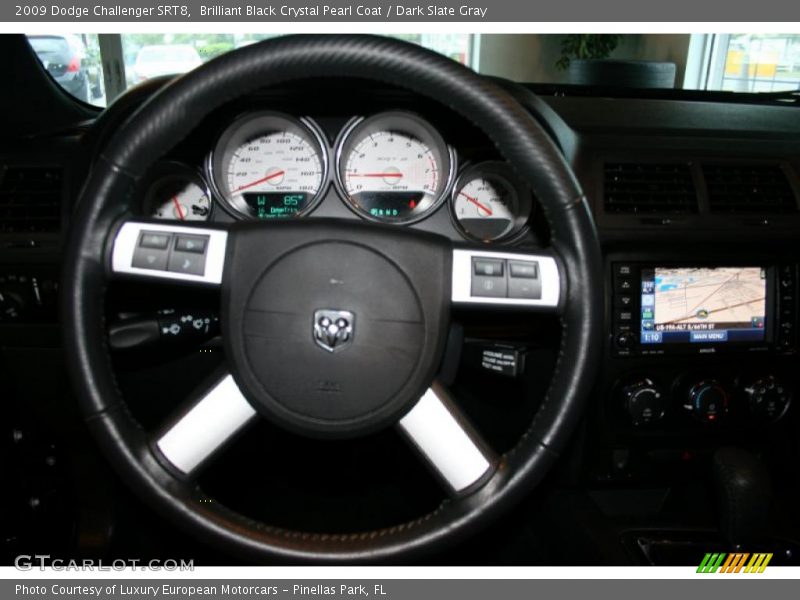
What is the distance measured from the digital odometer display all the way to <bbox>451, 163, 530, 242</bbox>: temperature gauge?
36 cm

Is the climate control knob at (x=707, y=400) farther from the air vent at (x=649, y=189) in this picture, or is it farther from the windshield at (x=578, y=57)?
the windshield at (x=578, y=57)

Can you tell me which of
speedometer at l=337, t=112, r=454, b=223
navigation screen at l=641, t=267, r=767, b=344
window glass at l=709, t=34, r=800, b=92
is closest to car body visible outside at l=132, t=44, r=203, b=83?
speedometer at l=337, t=112, r=454, b=223

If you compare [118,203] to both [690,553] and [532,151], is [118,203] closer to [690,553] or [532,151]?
[532,151]

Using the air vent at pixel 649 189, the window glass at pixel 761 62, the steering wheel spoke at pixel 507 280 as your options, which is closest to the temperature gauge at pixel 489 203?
the air vent at pixel 649 189

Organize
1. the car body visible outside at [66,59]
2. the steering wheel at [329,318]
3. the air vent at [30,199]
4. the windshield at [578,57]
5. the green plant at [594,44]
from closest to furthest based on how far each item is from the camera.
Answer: the steering wheel at [329,318], the air vent at [30,199], the windshield at [578,57], the car body visible outside at [66,59], the green plant at [594,44]

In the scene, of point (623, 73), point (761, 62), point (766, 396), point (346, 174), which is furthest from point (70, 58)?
point (761, 62)

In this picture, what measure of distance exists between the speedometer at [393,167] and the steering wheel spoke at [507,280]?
2.04ft

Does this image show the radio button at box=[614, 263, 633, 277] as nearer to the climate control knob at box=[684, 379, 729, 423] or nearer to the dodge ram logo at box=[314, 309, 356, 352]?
the climate control knob at box=[684, 379, 729, 423]

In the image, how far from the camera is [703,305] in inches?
56.1

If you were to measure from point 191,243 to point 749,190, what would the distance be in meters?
1.23

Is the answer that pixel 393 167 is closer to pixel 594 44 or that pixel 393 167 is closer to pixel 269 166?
pixel 269 166

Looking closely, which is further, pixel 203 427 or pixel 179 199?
pixel 179 199

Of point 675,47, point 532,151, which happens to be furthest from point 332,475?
point 675,47

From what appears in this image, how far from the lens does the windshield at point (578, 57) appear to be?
5.31ft
